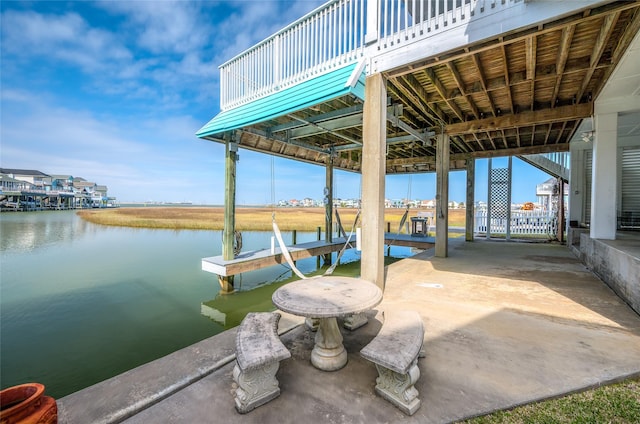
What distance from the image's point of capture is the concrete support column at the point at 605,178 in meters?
4.45

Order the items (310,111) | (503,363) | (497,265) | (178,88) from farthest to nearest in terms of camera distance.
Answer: (178,88), (497,265), (310,111), (503,363)

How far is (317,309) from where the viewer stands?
1.88 metres

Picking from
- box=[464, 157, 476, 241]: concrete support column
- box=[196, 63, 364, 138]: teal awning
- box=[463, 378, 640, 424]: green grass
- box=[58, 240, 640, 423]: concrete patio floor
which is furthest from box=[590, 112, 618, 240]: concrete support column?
box=[196, 63, 364, 138]: teal awning

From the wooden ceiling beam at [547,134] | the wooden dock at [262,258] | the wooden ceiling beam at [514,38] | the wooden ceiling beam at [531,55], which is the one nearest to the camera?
the wooden ceiling beam at [514,38]

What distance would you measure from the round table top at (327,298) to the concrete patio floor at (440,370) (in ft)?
1.75

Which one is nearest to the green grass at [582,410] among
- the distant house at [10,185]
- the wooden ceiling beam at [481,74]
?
the wooden ceiling beam at [481,74]

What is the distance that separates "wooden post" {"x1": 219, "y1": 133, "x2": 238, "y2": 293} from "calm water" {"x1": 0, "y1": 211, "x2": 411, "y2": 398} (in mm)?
426

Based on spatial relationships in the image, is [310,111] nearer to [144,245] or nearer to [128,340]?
[128,340]

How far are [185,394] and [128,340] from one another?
2.91m

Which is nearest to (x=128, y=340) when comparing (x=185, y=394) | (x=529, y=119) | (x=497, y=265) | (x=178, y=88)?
(x=185, y=394)

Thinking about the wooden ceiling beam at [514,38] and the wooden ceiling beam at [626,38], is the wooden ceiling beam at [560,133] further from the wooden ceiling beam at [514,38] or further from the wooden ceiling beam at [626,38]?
the wooden ceiling beam at [514,38]

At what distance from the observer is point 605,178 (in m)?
4.49

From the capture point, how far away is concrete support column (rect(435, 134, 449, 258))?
630 cm

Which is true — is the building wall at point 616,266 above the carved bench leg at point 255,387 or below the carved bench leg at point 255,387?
above
